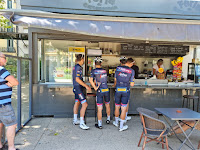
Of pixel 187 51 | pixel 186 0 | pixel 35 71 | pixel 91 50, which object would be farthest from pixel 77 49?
pixel 187 51

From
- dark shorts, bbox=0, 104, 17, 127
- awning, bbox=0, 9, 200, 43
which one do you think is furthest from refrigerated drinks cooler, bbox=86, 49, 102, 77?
dark shorts, bbox=0, 104, 17, 127

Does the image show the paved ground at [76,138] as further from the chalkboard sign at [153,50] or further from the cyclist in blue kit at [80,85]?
the chalkboard sign at [153,50]

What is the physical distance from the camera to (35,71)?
459 centimetres

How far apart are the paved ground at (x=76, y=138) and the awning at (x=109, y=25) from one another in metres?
2.41

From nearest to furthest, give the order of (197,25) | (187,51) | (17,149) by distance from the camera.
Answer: (17,149)
(197,25)
(187,51)

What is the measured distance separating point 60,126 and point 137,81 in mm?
2736

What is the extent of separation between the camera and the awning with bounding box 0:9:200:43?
3809 mm

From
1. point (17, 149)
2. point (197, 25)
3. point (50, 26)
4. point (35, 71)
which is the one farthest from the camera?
point (35, 71)

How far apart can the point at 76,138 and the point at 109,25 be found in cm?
286

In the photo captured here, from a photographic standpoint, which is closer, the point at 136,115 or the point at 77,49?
the point at 136,115

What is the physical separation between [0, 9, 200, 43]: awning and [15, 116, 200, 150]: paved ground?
2.41 meters

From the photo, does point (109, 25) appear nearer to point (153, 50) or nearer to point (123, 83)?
point (123, 83)

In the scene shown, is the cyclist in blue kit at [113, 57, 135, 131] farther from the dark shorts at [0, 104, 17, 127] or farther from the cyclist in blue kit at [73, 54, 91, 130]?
the dark shorts at [0, 104, 17, 127]

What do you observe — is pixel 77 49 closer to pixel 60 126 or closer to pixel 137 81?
pixel 137 81
